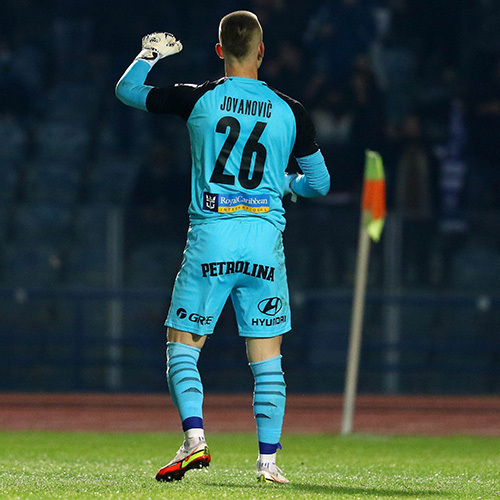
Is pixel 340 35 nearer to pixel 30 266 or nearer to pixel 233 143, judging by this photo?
pixel 30 266

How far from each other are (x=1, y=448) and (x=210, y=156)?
14.6 feet

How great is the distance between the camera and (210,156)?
4.73m

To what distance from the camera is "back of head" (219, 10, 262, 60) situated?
473cm

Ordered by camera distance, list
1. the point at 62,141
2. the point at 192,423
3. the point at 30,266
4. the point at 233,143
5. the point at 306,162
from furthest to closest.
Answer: the point at 62,141 < the point at 30,266 < the point at 306,162 < the point at 233,143 < the point at 192,423

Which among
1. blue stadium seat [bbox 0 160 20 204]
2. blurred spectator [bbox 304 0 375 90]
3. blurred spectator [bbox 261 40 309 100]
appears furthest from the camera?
blurred spectator [bbox 304 0 375 90]

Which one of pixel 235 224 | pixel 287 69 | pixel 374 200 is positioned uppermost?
pixel 287 69

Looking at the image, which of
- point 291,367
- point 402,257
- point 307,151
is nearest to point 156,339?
point 291,367

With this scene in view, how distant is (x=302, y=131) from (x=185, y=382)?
3.80ft

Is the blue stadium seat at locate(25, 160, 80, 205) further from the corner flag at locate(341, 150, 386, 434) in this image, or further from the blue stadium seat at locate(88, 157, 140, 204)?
the corner flag at locate(341, 150, 386, 434)

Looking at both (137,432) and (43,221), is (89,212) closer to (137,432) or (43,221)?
(43,221)

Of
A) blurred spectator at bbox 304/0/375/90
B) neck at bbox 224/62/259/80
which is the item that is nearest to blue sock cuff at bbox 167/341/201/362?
neck at bbox 224/62/259/80

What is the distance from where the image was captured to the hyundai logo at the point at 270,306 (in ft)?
15.6

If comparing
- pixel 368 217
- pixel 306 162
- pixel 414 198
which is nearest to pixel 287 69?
pixel 414 198

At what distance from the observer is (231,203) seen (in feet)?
15.4
